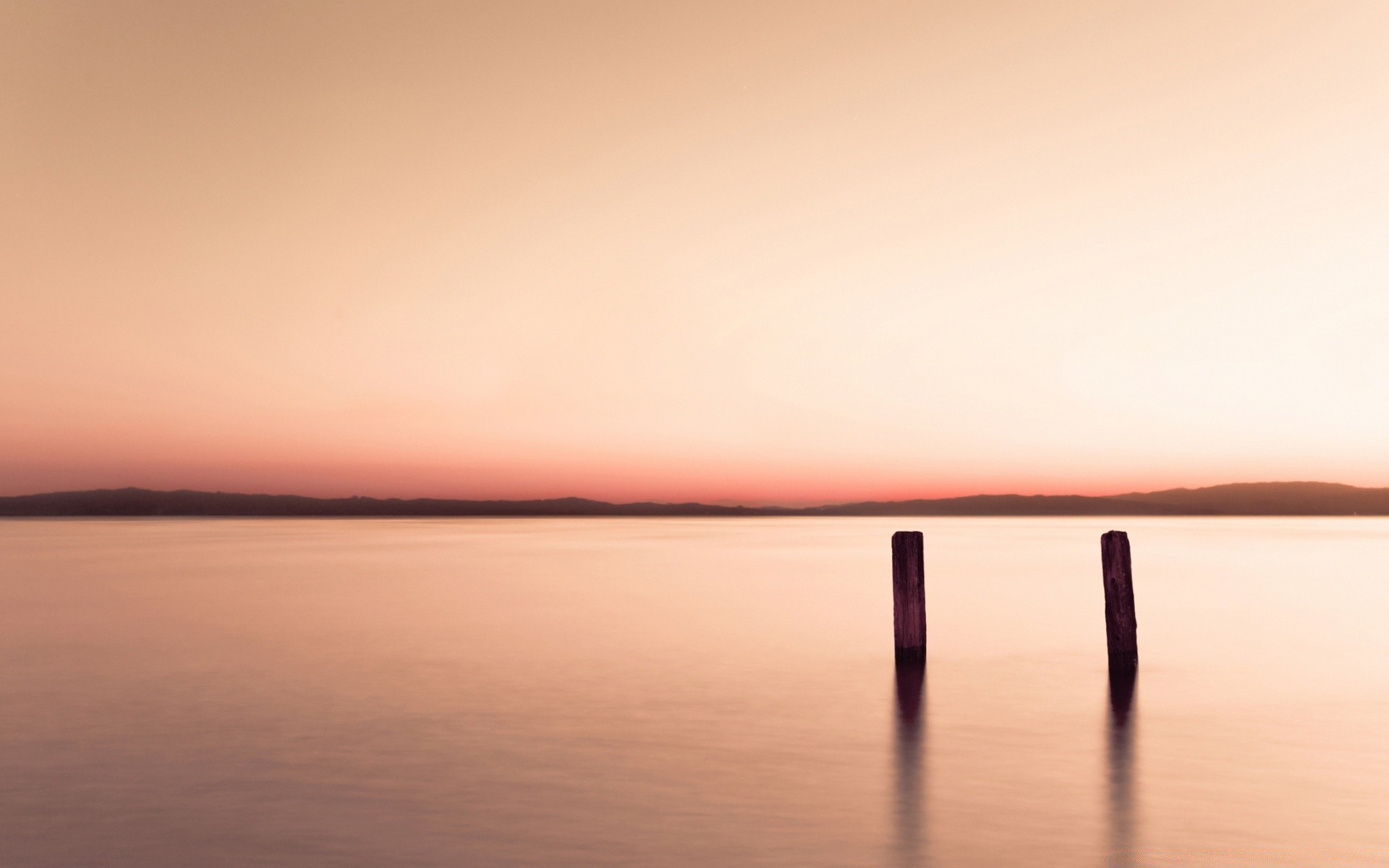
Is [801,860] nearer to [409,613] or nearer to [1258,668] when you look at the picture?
[1258,668]

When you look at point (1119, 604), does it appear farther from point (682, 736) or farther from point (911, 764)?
point (682, 736)

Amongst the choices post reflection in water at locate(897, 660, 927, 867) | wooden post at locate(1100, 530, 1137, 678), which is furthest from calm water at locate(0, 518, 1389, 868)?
wooden post at locate(1100, 530, 1137, 678)

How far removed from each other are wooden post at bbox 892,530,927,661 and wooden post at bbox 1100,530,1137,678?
101 inches

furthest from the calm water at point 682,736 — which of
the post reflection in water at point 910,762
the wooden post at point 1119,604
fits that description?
the wooden post at point 1119,604

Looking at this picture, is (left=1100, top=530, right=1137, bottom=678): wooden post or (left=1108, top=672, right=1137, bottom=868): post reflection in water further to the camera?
(left=1100, top=530, right=1137, bottom=678): wooden post

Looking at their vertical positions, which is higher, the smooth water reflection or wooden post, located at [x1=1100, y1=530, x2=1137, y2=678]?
wooden post, located at [x1=1100, y1=530, x2=1137, y2=678]

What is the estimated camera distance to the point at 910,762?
11.2m

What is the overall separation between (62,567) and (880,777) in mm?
48951

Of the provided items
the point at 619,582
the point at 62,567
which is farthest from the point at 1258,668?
the point at 62,567

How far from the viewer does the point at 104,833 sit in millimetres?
8344

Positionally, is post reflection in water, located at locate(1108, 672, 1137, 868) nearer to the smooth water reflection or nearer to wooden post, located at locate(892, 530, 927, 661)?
the smooth water reflection

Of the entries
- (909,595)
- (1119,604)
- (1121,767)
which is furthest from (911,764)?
(1119,604)

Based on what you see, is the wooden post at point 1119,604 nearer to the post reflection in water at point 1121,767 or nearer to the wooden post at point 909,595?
the post reflection in water at point 1121,767

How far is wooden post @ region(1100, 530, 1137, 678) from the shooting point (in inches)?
610
